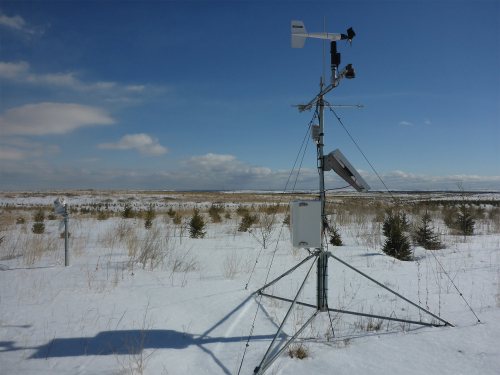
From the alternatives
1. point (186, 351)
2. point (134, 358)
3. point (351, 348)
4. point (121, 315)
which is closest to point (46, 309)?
point (121, 315)

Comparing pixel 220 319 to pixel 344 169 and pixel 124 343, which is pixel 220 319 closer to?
pixel 124 343

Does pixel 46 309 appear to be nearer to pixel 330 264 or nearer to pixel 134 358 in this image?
pixel 134 358

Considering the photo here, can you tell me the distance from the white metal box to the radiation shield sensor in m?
0.48

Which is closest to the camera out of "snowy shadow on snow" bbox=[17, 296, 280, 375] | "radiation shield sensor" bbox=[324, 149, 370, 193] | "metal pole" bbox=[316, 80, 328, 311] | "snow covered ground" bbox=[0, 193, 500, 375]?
"snow covered ground" bbox=[0, 193, 500, 375]

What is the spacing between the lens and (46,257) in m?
7.04

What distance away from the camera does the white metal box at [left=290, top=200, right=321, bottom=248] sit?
10.4 ft

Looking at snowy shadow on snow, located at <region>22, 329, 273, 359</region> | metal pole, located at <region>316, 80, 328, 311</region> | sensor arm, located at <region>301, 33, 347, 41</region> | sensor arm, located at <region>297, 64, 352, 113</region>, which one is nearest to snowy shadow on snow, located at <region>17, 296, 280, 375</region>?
snowy shadow on snow, located at <region>22, 329, 273, 359</region>

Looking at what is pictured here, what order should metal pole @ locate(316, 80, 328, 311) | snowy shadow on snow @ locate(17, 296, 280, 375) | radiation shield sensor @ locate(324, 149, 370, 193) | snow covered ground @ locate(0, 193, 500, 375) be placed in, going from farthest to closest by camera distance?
metal pole @ locate(316, 80, 328, 311) → radiation shield sensor @ locate(324, 149, 370, 193) → snowy shadow on snow @ locate(17, 296, 280, 375) → snow covered ground @ locate(0, 193, 500, 375)

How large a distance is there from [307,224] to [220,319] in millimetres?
1865

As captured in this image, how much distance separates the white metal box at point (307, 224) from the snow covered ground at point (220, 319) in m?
1.19

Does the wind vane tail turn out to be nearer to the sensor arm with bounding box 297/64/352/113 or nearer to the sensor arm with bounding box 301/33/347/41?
the sensor arm with bounding box 301/33/347/41

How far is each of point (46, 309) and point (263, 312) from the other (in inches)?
124

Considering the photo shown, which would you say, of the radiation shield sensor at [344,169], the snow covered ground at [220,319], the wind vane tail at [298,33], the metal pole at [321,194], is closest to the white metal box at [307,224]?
the metal pole at [321,194]

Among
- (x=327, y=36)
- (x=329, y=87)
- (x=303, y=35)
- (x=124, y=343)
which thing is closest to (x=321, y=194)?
(x=329, y=87)
